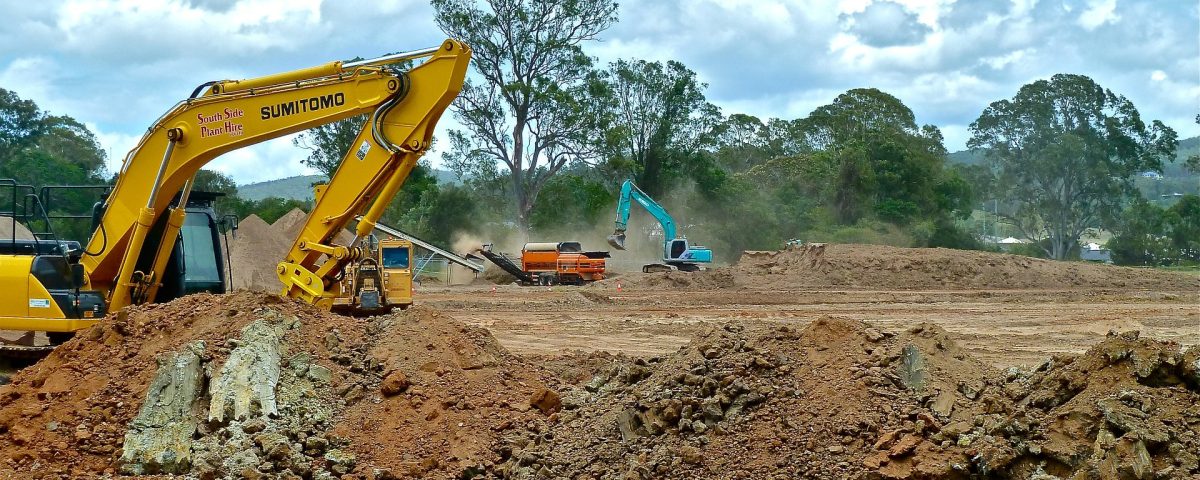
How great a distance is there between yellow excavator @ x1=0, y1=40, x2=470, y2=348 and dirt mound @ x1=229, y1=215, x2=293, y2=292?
A: 39.9 feet

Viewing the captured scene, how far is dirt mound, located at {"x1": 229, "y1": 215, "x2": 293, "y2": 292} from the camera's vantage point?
2448 cm

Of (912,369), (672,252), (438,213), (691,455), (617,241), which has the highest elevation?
(438,213)

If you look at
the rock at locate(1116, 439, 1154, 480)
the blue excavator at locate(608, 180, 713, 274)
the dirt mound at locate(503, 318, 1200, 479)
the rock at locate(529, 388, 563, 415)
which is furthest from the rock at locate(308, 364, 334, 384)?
the blue excavator at locate(608, 180, 713, 274)

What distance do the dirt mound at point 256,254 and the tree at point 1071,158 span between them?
4224 cm

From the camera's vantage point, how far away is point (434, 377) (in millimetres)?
9180

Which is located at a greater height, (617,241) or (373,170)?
(373,170)

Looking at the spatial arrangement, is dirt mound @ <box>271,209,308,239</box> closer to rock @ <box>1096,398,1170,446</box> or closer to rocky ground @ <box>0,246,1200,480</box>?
rocky ground @ <box>0,246,1200,480</box>

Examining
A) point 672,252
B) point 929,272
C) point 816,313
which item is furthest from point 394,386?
point 672,252

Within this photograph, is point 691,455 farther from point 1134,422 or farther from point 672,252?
point 672,252

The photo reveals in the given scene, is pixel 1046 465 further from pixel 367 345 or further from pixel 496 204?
pixel 496 204

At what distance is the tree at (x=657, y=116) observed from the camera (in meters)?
51.4

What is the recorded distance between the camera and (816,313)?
71.9ft

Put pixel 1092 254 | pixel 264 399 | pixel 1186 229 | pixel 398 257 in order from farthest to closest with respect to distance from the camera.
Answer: pixel 1092 254, pixel 1186 229, pixel 398 257, pixel 264 399

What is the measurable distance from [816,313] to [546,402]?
13749 millimetres
